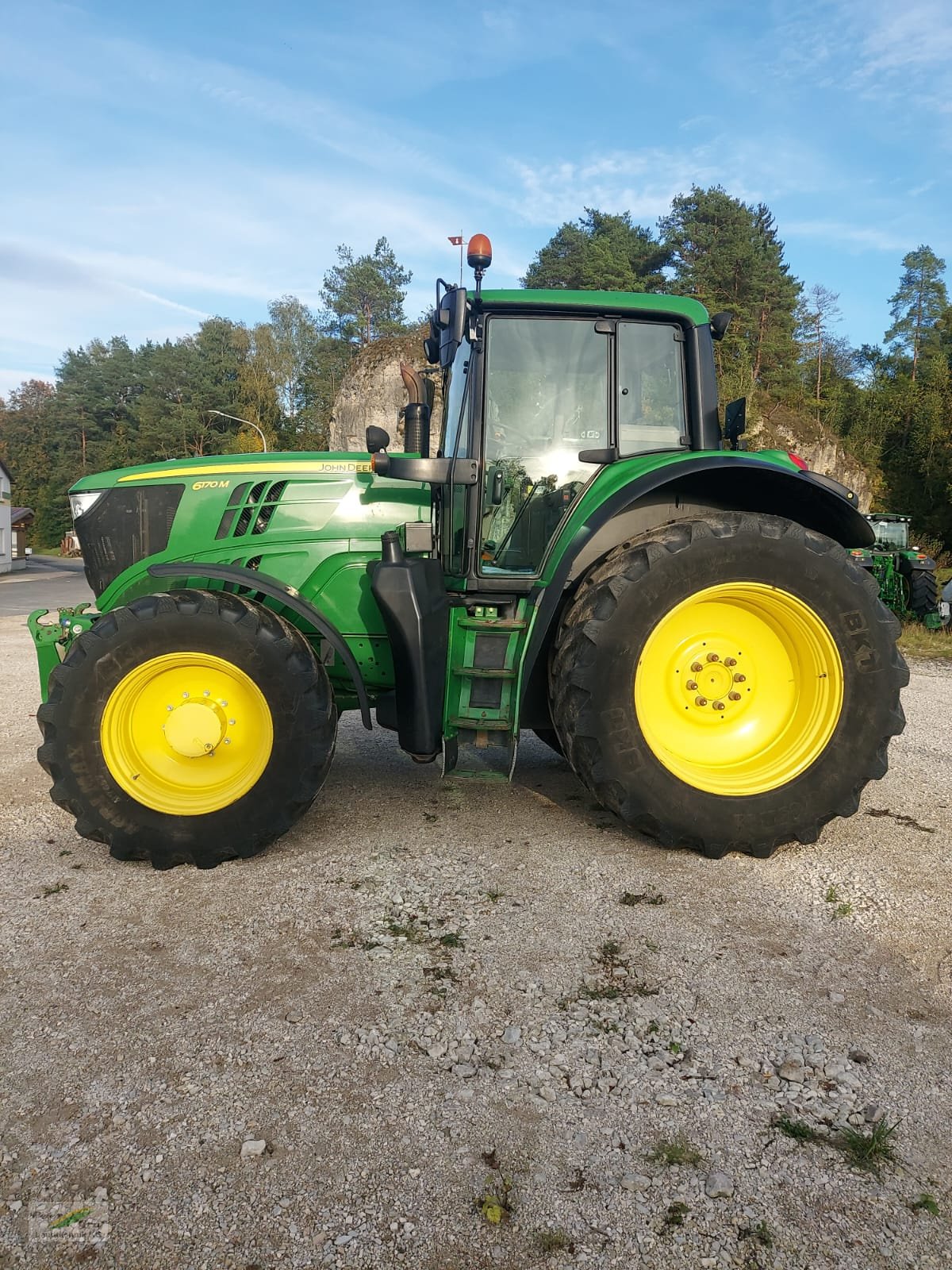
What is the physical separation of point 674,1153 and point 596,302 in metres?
3.16

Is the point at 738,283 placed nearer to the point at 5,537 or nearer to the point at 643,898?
the point at 5,537

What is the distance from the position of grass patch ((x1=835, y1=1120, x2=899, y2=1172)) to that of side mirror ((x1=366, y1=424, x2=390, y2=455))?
2.65 meters

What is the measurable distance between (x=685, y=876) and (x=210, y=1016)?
5.88 ft

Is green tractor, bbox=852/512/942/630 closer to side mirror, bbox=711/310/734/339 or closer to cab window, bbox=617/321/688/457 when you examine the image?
side mirror, bbox=711/310/734/339

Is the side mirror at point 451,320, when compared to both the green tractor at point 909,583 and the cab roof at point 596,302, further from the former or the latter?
the green tractor at point 909,583

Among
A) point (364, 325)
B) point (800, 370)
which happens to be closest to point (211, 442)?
point (364, 325)

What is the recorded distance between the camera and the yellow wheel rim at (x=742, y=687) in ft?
10.9

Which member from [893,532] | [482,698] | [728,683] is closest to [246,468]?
[482,698]

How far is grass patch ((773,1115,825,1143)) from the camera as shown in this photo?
1.79 m

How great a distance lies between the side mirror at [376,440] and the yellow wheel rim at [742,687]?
1.38 meters

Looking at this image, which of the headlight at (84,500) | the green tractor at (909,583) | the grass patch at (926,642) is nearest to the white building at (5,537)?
the green tractor at (909,583)

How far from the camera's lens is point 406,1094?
6.33ft

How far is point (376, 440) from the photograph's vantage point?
3330 mm

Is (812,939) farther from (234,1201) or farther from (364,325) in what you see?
(364,325)
